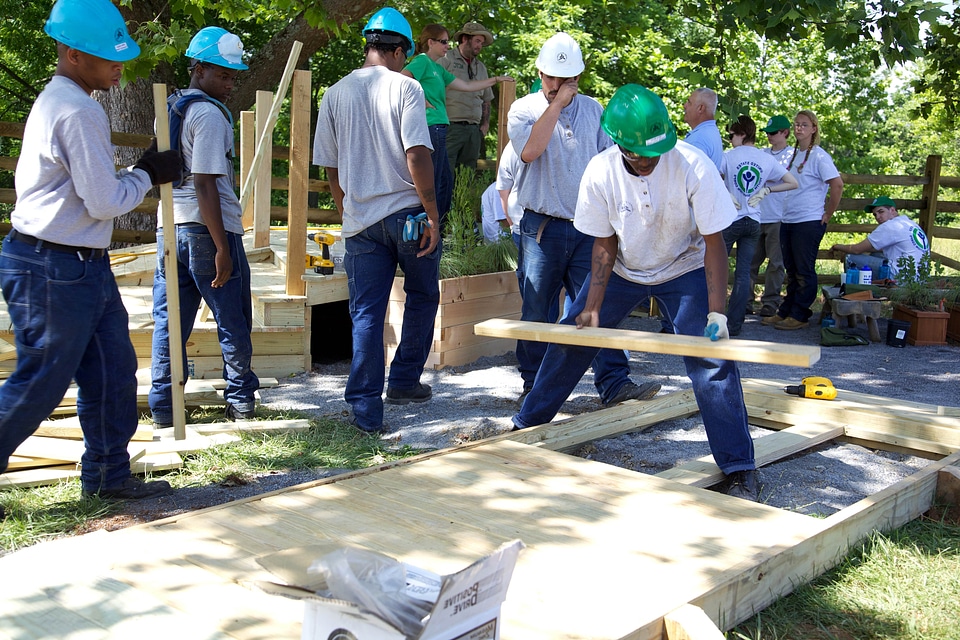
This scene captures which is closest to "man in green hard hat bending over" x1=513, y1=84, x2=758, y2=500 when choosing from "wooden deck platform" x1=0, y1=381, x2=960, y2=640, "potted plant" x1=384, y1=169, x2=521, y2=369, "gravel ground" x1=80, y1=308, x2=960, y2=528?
"wooden deck platform" x1=0, y1=381, x2=960, y2=640

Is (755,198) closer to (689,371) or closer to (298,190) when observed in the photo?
(298,190)

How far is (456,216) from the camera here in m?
7.70

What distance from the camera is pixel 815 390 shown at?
552 cm

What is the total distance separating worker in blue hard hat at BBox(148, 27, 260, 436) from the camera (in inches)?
184

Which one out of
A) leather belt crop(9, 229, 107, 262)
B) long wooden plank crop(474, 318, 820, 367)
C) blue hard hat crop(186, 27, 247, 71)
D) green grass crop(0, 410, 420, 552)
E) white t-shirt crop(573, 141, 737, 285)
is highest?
blue hard hat crop(186, 27, 247, 71)

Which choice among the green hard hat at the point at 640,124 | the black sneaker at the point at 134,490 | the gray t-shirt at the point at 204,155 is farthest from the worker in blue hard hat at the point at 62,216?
the green hard hat at the point at 640,124

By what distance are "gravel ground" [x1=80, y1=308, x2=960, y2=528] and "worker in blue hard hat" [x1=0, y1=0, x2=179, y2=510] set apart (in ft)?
2.26

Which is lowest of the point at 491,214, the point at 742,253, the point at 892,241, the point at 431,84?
the point at 742,253

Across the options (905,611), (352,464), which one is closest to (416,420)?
(352,464)

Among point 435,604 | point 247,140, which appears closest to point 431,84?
point 247,140

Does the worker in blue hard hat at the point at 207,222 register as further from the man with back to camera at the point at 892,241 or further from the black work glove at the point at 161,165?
the man with back to camera at the point at 892,241

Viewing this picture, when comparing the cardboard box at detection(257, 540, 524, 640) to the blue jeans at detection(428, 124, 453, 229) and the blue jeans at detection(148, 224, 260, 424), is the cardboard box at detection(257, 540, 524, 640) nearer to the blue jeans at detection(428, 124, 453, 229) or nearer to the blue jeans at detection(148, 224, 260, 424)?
the blue jeans at detection(148, 224, 260, 424)

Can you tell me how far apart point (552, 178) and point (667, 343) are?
1932 mm

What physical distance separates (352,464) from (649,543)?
201cm
